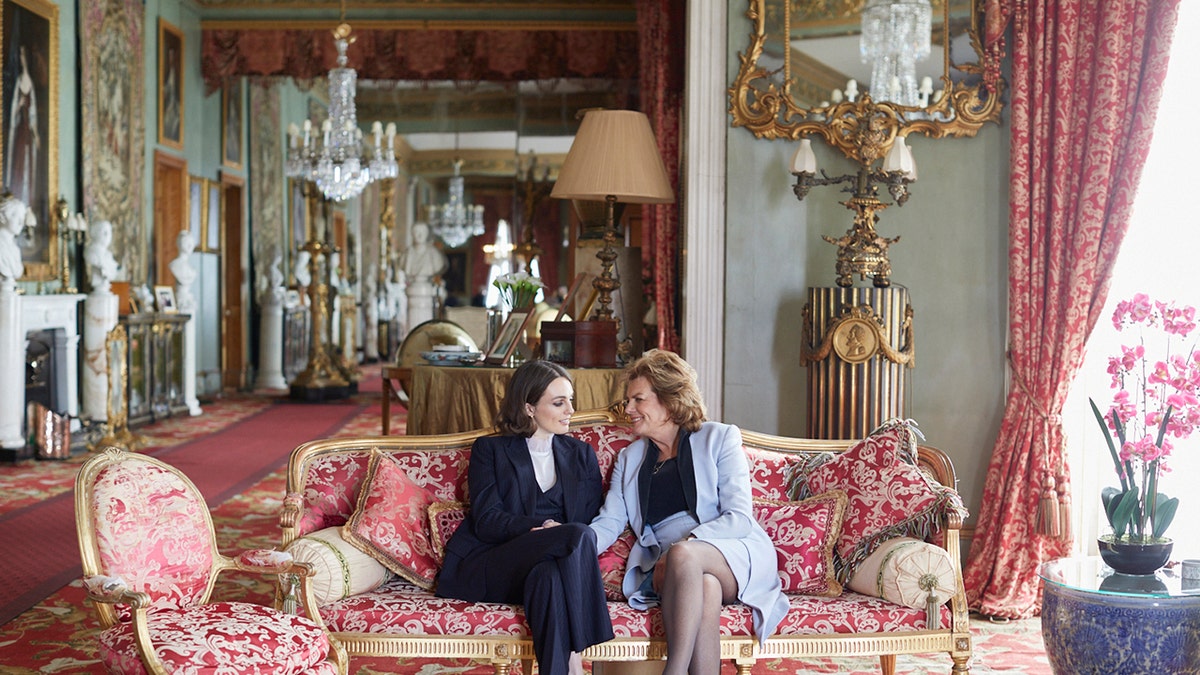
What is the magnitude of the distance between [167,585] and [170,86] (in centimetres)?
958

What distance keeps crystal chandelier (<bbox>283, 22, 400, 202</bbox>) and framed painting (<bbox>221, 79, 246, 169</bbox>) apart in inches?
69.9

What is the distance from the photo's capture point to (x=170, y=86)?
11500 mm

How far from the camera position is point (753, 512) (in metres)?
3.63

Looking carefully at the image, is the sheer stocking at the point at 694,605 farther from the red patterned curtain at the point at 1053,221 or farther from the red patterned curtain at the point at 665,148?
the red patterned curtain at the point at 665,148

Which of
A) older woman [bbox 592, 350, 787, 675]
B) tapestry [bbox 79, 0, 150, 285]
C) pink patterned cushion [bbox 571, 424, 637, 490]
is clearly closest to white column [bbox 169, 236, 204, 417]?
tapestry [bbox 79, 0, 150, 285]

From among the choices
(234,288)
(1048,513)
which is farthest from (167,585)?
(234,288)

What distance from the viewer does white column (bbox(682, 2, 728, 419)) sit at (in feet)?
16.4

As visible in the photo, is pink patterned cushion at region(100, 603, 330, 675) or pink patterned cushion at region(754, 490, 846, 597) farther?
pink patterned cushion at region(754, 490, 846, 597)

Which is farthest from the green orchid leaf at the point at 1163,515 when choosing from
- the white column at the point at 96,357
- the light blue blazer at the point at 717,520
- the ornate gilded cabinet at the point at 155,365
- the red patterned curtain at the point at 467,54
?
the red patterned curtain at the point at 467,54

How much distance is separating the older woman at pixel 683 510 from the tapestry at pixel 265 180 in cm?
1098

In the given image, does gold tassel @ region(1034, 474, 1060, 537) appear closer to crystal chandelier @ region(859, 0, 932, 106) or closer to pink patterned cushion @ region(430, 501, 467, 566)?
crystal chandelier @ region(859, 0, 932, 106)

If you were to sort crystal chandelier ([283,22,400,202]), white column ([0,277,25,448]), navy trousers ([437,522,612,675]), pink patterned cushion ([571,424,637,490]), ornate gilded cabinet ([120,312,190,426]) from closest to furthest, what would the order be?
navy trousers ([437,522,612,675]), pink patterned cushion ([571,424,637,490]), white column ([0,277,25,448]), ornate gilded cabinet ([120,312,190,426]), crystal chandelier ([283,22,400,202])

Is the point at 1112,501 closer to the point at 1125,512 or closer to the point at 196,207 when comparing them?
the point at 1125,512

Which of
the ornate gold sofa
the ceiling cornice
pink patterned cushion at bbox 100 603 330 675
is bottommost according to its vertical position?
the ornate gold sofa
